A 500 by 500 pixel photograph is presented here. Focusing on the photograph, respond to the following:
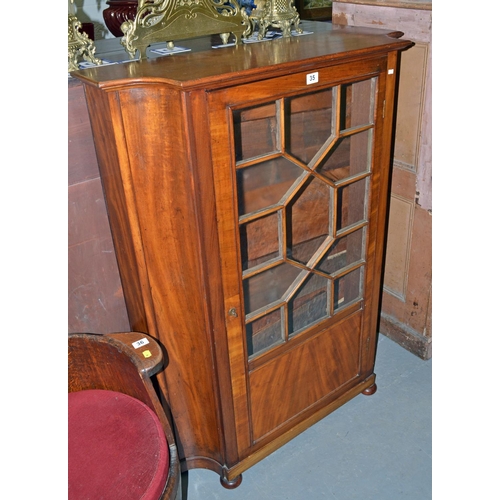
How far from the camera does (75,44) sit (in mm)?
1413

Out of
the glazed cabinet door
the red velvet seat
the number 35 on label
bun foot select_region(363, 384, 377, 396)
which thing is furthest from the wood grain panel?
the number 35 on label

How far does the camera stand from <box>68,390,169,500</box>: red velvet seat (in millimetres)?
1293

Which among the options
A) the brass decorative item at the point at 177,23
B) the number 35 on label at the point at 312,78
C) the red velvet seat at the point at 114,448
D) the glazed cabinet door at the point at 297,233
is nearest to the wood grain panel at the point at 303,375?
the glazed cabinet door at the point at 297,233

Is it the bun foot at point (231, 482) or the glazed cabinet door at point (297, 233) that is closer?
the glazed cabinet door at point (297, 233)

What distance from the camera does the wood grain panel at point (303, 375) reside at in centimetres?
185

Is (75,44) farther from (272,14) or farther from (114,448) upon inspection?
(114,448)

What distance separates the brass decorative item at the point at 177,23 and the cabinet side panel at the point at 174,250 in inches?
8.6

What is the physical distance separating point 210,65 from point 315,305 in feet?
2.99

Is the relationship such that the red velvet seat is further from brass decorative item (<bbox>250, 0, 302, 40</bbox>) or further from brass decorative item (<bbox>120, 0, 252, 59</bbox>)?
brass decorative item (<bbox>250, 0, 302, 40</bbox>)

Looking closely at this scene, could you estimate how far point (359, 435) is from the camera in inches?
81.9

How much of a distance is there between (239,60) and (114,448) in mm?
1065

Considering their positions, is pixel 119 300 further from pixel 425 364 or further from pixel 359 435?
pixel 425 364

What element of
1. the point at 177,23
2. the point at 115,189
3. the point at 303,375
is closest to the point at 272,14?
the point at 177,23

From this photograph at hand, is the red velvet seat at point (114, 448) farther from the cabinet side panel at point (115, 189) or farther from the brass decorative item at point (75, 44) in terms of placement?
the brass decorative item at point (75, 44)
